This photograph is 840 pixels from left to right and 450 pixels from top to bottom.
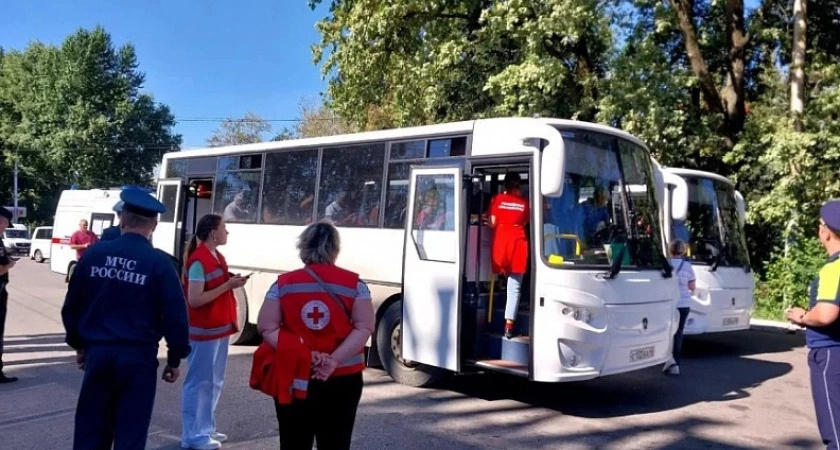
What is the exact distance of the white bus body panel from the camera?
11188 millimetres

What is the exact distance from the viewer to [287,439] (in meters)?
3.96

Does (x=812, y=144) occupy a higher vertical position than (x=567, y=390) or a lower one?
higher

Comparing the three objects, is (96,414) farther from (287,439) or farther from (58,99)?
(58,99)

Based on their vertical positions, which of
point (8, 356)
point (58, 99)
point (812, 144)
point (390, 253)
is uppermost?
point (58, 99)

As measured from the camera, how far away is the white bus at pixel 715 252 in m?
11.2

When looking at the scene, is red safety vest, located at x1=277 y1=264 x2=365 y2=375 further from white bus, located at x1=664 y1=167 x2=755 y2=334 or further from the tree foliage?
the tree foliage

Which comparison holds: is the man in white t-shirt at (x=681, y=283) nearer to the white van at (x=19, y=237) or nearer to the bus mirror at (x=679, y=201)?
the bus mirror at (x=679, y=201)

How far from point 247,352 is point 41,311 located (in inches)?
265

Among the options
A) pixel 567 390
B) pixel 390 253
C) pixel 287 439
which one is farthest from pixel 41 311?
pixel 287 439

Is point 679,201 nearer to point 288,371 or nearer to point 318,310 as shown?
point 318,310

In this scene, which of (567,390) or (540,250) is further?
(567,390)

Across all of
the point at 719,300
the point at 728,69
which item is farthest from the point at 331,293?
the point at 728,69

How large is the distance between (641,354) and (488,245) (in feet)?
6.32

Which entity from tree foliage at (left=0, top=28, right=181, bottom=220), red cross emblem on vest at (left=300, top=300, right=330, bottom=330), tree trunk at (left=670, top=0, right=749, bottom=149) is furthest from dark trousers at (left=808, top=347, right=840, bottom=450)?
tree foliage at (left=0, top=28, right=181, bottom=220)
